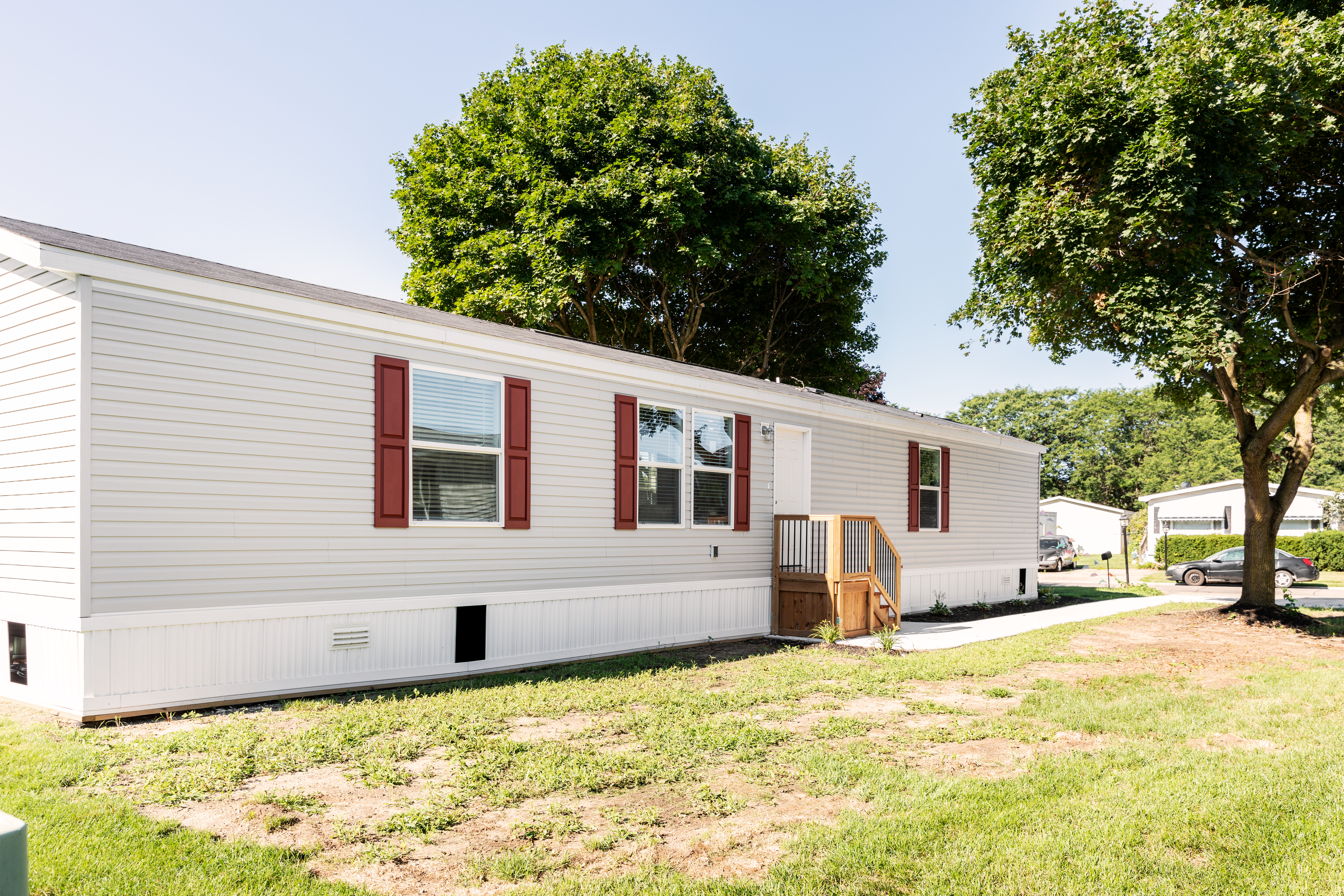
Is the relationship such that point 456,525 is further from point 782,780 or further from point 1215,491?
point 1215,491

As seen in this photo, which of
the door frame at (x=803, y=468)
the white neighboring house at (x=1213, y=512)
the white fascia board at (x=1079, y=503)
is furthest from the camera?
the white fascia board at (x=1079, y=503)

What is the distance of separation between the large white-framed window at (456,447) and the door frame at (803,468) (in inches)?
169

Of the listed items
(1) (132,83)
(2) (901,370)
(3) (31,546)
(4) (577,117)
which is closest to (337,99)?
(1) (132,83)

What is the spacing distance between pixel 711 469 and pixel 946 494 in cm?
613

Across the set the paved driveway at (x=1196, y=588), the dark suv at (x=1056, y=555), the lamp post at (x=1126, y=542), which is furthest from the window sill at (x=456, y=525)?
the dark suv at (x=1056, y=555)

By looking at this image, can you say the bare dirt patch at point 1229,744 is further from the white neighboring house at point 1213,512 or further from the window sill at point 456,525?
the white neighboring house at point 1213,512

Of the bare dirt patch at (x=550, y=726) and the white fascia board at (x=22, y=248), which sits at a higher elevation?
the white fascia board at (x=22, y=248)

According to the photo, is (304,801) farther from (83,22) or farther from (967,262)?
(967,262)

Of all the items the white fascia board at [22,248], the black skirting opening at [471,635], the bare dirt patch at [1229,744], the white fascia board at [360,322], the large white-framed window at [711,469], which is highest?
the white fascia board at [22,248]

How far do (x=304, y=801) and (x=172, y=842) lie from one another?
658mm

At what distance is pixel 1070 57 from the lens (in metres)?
11.4

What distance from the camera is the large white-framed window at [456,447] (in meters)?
7.37

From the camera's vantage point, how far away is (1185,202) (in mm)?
9875

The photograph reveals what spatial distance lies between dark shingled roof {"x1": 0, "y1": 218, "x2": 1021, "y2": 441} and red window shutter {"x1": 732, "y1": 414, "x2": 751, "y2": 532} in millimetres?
517
